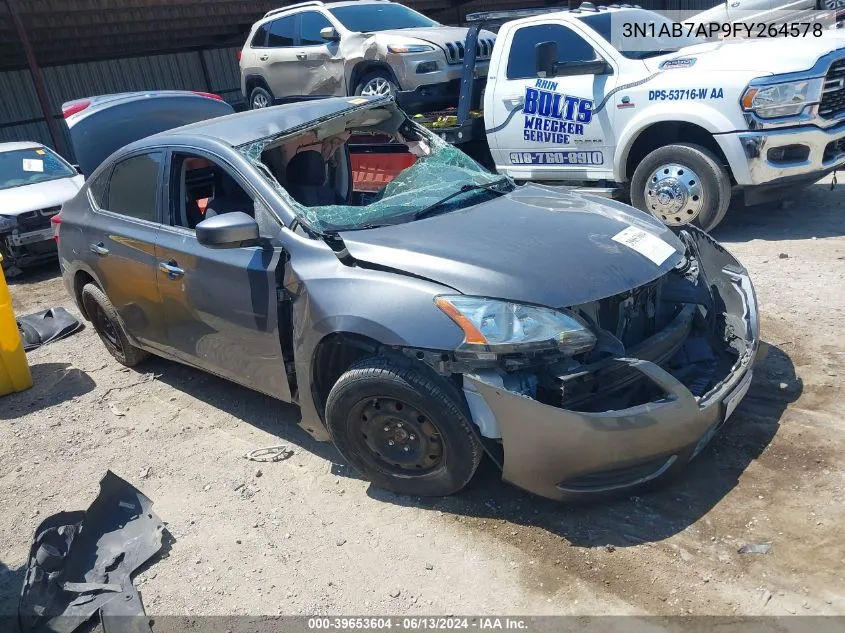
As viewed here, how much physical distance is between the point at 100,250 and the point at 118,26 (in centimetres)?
1107

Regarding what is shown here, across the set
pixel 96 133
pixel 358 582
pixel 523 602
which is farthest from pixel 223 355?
pixel 96 133

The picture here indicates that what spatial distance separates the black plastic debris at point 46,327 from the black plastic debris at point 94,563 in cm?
335

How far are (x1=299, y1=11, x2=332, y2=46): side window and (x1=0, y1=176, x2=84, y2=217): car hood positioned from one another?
3.98 m

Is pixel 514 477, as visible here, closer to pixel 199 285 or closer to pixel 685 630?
pixel 685 630

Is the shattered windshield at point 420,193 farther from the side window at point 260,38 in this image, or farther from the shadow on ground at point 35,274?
the side window at point 260,38

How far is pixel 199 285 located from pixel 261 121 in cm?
102

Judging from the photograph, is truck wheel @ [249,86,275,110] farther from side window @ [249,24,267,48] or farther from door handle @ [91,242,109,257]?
door handle @ [91,242,109,257]

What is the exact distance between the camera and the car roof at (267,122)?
398 cm

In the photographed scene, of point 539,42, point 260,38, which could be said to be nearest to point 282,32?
point 260,38

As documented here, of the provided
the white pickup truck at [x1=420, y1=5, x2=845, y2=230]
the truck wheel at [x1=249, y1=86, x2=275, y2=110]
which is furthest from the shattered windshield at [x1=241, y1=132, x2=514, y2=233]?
the truck wheel at [x1=249, y1=86, x2=275, y2=110]

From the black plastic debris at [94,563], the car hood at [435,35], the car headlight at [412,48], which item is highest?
the car hood at [435,35]

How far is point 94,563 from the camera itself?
320 cm

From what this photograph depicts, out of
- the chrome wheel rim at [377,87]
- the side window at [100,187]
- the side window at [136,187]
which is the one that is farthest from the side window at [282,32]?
the side window at [136,187]

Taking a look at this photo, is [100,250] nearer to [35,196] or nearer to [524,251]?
[524,251]
